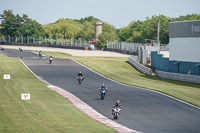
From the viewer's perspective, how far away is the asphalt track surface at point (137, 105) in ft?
97.9

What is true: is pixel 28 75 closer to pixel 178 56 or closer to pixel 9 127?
pixel 178 56

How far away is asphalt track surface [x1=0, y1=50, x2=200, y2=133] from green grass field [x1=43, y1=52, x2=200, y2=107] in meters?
2.14

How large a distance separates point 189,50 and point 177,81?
24.3 feet

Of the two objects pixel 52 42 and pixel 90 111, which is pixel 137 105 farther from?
pixel 52 42

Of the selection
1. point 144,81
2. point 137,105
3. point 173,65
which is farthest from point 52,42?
point 137,105

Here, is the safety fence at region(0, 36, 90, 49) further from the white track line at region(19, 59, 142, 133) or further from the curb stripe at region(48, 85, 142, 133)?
the curb stripe at region(48, 85, 142, 133)

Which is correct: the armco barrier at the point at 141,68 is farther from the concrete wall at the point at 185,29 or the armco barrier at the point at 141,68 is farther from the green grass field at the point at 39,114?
the green grass field at the point at 39,114

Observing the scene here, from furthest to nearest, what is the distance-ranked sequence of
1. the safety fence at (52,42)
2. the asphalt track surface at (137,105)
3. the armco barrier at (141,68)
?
the safety fence at (52,42), the armco barrier at (141,68), the asphalt track surface at (137,105)

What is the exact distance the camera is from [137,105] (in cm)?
3850

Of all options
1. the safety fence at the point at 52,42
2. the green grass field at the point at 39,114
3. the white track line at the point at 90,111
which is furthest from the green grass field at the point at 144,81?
the safety fence at the point at 52,42

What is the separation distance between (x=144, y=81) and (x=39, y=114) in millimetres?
31986

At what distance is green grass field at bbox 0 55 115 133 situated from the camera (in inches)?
1016

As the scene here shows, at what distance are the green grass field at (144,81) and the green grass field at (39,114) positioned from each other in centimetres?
1180

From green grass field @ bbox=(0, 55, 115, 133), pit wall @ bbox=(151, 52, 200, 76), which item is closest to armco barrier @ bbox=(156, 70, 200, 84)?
pit wall @ bbox=(151, 52, 200, 76)
